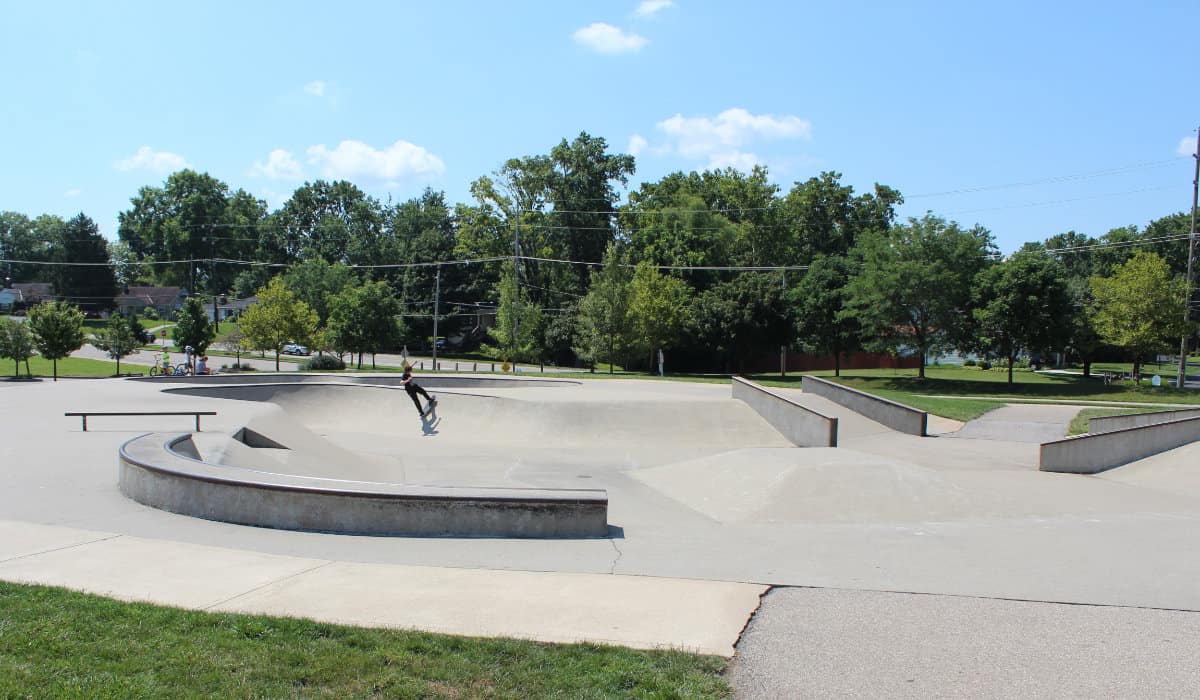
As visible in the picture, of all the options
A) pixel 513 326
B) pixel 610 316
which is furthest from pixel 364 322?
pixel 610 316

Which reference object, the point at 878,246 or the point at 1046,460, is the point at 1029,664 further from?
the point at 878,246

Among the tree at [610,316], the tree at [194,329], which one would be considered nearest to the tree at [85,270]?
the tree at [194,329]

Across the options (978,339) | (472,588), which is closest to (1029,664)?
(472,588)

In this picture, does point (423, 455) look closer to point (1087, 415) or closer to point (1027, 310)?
point (1087, 415)

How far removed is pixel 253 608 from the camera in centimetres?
518

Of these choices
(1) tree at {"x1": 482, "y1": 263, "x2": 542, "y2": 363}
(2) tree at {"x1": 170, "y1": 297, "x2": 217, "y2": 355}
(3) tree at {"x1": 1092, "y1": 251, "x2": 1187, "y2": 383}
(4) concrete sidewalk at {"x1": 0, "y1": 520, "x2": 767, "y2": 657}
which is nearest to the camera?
(4) concrete sidewalk at {"x1": 0, "y1": 520, "x2": 767, "y2": 657}

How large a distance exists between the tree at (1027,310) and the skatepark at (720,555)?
23.3 m

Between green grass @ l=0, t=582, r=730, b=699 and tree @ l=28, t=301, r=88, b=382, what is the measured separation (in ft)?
120

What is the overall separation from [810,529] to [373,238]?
107366 millimetres

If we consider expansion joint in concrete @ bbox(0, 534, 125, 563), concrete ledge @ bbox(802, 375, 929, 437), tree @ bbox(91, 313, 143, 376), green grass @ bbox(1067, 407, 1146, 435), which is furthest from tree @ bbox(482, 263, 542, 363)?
expansion joint in concrete @ bbox(0, 534, 125, 563)

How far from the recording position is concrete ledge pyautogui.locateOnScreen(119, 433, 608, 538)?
7.88 metres

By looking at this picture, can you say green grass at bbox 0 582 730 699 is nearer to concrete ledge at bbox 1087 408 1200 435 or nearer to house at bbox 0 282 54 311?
concrete ledge at bbox 1087 408 1200 435

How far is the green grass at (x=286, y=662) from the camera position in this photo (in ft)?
12.9

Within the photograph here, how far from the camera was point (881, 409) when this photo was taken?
22.0 m
